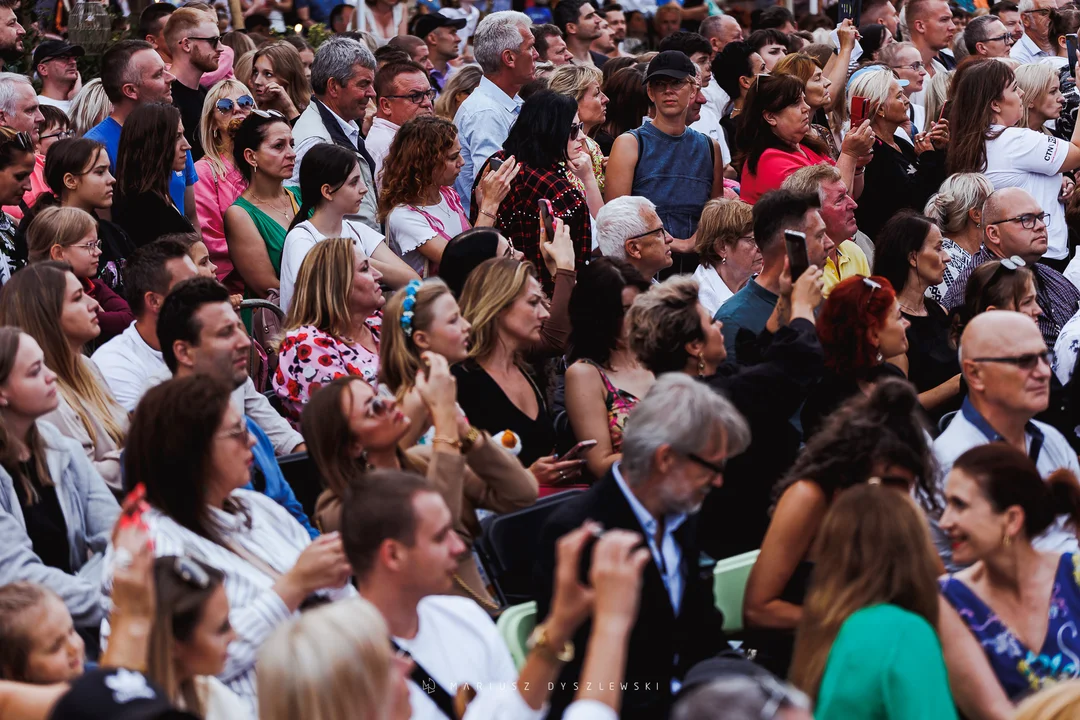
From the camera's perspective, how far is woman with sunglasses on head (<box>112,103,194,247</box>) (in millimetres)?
6102

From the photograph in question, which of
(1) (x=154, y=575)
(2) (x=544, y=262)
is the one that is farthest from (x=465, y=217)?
(1) (x=154, y=575)

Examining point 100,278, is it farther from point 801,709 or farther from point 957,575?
point 801,709

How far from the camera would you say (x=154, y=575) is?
2.93 metres

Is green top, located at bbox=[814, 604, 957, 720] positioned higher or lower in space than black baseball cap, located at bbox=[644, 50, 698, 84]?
higher

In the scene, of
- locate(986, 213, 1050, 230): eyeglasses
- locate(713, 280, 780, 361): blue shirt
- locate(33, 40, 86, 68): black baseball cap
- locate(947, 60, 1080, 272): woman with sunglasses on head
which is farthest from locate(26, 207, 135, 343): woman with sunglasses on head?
locate(947, 60, 1080, 272): woman with sunglasses on head

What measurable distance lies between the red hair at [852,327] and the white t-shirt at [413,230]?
2.22 m

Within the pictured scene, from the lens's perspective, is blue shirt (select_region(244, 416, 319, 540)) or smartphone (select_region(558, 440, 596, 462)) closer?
blue shirt (select_region(244, 416, 319, 540))

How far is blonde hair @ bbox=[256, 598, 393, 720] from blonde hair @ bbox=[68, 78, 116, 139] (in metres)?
5.35

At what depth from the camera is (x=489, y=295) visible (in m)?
5.20

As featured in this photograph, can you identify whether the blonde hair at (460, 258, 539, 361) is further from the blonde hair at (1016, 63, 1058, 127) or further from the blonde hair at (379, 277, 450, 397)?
the blonde hair at (1016, 63, 1058, 127)

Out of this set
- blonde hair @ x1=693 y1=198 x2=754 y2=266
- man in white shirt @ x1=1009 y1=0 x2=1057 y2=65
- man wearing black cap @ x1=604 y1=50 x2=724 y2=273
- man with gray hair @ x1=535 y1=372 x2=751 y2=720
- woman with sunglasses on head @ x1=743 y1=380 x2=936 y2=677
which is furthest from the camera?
man in white shirt @ x1=1009 y1=0 x2=1057 y2=65

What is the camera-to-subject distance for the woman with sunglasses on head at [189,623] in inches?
114

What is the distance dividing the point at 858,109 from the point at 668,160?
47.9 inches

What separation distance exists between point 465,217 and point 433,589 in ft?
12.6
